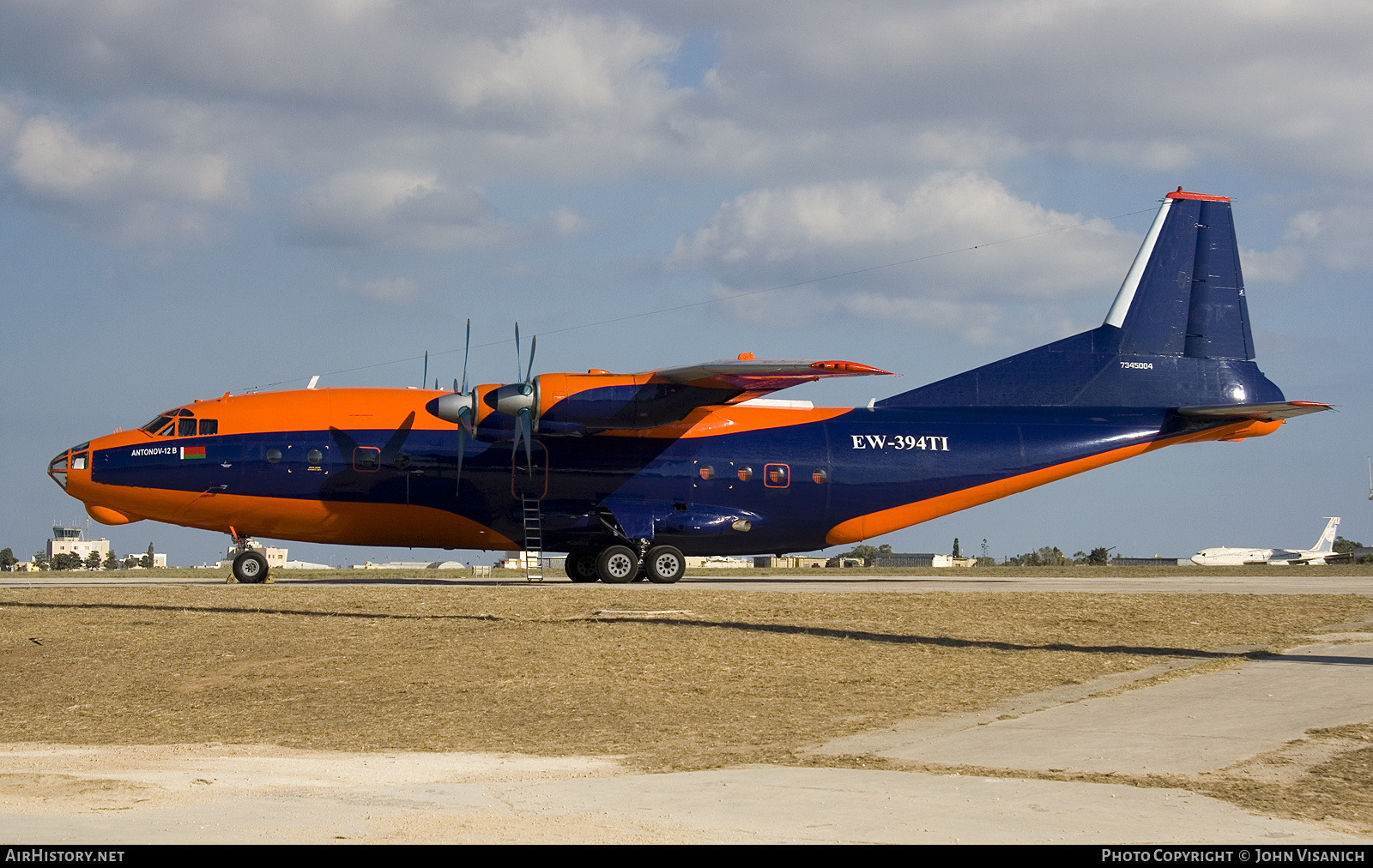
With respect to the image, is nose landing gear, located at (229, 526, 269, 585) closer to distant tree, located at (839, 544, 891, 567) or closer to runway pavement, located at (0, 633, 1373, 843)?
runway pavement, located at (0, 633, 1373, 843)

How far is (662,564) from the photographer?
29.0 meters

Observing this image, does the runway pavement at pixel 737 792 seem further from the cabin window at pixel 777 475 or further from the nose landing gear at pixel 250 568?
the cabin window at pixel 777 475

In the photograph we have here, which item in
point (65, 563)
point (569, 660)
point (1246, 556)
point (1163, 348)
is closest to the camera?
point (569, 660)

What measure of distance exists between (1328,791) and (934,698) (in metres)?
5.14

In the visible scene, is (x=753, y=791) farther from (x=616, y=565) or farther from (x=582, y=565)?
(x=582, y=565)

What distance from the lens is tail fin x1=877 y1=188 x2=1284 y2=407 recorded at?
32.6m

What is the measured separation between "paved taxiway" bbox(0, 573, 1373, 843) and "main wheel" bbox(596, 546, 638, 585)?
635 inches

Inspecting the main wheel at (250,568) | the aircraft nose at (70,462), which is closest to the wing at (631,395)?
the main wheel at (250,568)

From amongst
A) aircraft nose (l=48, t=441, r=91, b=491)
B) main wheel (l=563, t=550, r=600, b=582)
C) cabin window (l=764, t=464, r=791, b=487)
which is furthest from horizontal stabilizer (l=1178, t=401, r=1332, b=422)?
aircraft nose (l=48, t=441, r=91, b=491)

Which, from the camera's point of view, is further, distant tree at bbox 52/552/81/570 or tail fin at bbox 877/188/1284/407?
distant tree at bbox 52/552/81/570

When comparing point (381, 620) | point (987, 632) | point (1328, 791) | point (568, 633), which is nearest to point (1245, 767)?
point (1328, 791)

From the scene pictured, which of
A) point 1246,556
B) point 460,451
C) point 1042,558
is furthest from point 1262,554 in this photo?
point 460,451

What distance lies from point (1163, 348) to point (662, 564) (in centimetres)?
1535

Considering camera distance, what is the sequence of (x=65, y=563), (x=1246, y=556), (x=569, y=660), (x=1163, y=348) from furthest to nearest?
1. (x=1246, y=556)
2. (x=65, y=563)
3. (x=1163, y=348)
4. (x=569, y=660)
